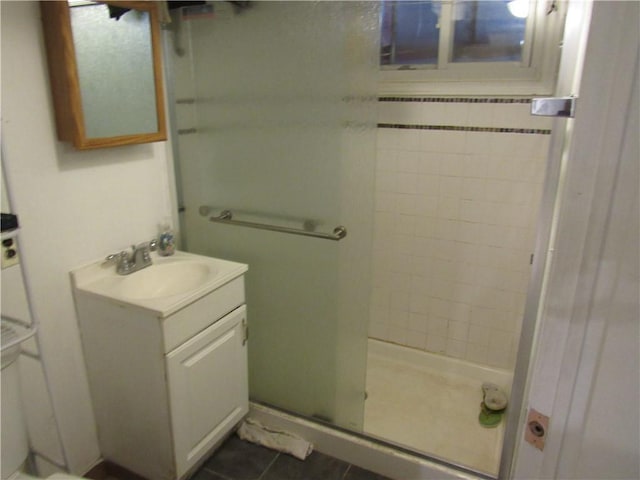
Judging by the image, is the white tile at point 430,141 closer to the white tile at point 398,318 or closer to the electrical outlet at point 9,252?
the white tile at point 398,318

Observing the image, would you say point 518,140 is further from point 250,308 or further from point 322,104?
point 250,308

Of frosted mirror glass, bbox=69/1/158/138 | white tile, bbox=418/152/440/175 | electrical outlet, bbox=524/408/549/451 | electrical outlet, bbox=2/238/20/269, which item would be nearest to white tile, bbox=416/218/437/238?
white tile, bbox=418/152/440/175

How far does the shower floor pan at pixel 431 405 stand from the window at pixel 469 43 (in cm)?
142

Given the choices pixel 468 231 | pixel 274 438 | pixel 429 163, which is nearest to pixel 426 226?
pixel 468 231

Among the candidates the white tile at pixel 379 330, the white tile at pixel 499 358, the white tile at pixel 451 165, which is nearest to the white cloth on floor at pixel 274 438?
the white tile at pixel 379 330

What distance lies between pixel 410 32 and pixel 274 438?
201cm

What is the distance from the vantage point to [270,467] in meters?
1.89

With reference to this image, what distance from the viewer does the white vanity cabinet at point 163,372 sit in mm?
1519

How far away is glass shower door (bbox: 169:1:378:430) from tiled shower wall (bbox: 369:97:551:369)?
686 mm

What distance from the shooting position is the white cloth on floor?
194 centimetres

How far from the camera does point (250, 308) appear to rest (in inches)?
79.6

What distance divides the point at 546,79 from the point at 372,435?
1708mm

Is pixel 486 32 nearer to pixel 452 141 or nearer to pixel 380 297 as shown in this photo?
pixel 452 141

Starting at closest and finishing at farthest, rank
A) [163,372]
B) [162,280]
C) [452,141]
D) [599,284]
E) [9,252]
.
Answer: [599,284], [9,252], [163,372], [162,280], [452,141]
